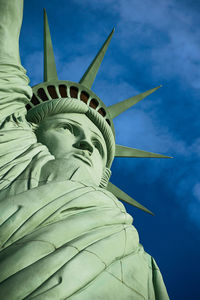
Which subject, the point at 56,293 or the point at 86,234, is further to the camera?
the point at 86,234

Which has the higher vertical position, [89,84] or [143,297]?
[89,84]

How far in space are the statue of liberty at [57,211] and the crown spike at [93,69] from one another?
2.34 meters

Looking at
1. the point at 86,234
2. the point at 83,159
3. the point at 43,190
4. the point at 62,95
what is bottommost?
the point at 86,234

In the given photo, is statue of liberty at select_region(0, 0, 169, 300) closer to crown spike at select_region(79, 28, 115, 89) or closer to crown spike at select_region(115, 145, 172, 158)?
crown spike at select_region(115, 145, 172, 158)

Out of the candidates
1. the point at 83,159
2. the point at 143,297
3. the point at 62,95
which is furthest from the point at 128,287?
the point at 62,95

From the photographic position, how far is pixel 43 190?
444 cm

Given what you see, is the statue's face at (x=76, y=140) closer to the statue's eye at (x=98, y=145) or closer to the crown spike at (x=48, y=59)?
the statue's eye at (x=98, y=145)

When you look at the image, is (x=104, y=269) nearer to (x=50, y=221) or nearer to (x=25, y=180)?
(x=50, y=221)

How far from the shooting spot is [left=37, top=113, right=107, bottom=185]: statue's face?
6609 millimetres

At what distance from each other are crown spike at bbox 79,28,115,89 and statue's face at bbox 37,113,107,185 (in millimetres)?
2413

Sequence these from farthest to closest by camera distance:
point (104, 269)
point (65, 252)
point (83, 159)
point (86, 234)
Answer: point (83, 159) → point (86, 234) → point (104, 269) → point (65, 252)

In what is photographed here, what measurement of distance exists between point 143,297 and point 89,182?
94.0 inches

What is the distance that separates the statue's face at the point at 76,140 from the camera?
21.7 ft

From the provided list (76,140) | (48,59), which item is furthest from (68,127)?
(48,59)
